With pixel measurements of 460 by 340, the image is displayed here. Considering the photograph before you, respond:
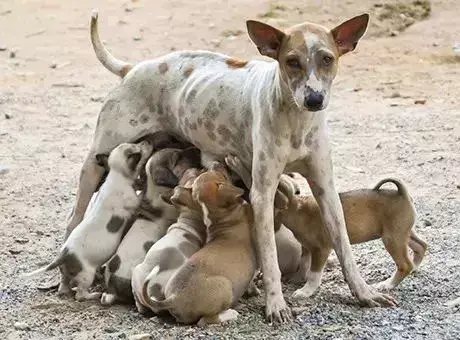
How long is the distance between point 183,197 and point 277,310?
2.43 ft

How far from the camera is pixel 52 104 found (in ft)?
33.7

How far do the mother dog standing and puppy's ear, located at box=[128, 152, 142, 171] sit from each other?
0.21 metres

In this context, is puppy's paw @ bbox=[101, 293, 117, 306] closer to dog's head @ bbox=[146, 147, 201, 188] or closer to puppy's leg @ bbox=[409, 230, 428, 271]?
dog's head @ bbox=[146, 147, 201, 188]

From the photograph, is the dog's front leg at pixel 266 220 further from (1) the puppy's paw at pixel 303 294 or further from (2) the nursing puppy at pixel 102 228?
(2) the nursing puppy at pixel 102 228

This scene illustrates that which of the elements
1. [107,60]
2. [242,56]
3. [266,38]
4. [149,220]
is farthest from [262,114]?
[242,56]

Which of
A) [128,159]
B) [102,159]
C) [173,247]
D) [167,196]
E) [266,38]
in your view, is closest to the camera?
[266,38]

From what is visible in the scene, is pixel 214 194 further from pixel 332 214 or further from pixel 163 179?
pixel 332 214

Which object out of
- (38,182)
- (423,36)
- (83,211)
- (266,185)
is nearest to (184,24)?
(423,36)

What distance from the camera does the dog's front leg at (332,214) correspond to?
5.19 metres

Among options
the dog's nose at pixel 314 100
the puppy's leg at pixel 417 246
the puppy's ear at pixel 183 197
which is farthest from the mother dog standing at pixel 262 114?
the puppy's leg at pixel 417 246

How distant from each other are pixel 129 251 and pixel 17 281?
2.74 feet

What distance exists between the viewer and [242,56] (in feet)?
37.7

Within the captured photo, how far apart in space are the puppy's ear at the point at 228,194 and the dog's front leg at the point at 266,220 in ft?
0.26

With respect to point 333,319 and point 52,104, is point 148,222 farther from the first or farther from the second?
point 52,104
